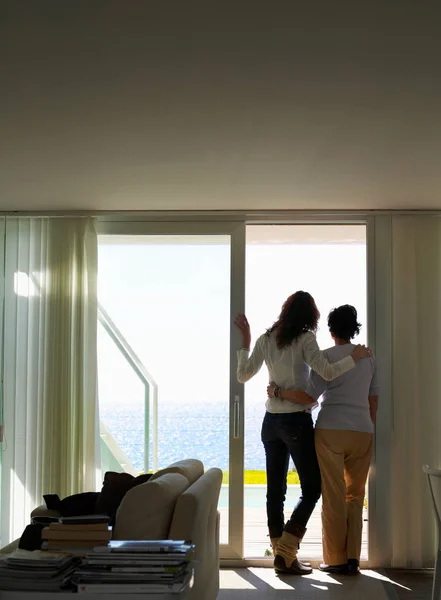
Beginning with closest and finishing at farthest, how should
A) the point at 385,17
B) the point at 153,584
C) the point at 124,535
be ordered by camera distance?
the point at 385,17
the point at 153,584
the point at 124,535

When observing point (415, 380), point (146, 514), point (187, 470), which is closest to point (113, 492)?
point (187, 470)

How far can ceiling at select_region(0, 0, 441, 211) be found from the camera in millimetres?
2607

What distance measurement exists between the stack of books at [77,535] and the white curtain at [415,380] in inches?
114

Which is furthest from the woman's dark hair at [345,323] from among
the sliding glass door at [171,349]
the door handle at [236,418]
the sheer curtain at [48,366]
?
the sheer curtain at [48,366]

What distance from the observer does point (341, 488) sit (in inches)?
206

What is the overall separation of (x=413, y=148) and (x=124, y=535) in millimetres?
2361

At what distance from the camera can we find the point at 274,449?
5.35m

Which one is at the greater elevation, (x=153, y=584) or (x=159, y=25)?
(x=159, y=25)

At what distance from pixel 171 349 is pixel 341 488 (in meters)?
1.54

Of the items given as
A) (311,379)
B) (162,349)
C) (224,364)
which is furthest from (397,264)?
(162,349)

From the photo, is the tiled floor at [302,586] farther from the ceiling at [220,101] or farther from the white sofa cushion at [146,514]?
the ceiling at [220,101]

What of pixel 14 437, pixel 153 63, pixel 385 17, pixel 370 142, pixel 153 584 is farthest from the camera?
pixel 14 437

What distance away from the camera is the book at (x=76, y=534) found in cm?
317

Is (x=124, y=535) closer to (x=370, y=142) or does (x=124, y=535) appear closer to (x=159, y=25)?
(x=159, y=25)
